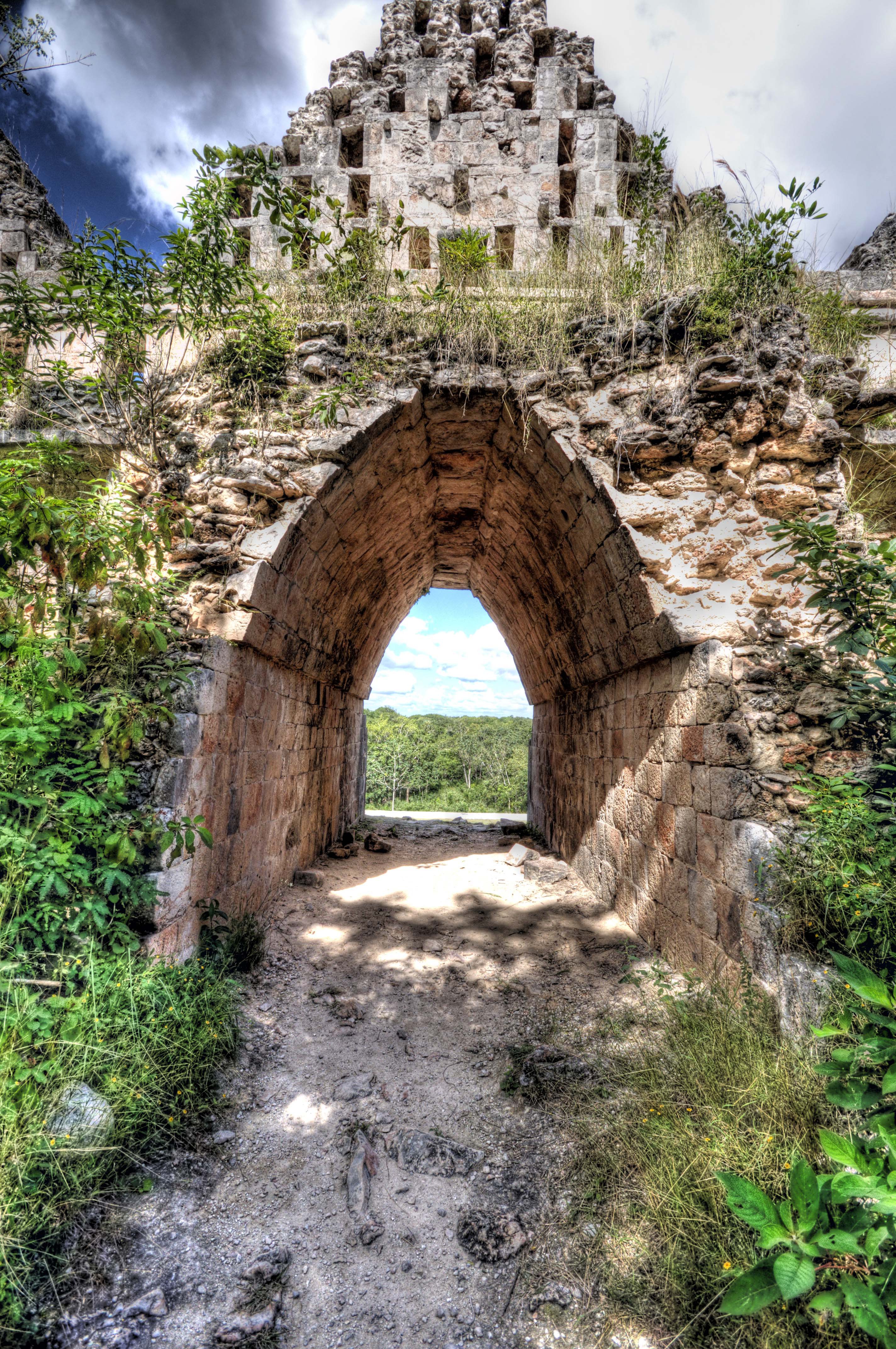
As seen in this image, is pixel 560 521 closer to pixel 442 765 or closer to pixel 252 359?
pixel 252 359

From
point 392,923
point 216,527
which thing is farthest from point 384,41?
point 392,923

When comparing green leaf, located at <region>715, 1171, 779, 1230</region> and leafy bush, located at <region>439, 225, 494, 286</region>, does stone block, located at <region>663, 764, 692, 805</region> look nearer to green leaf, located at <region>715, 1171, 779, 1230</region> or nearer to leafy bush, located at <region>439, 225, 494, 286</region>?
green leaf, located at <region>715, 1171, 779, 1230</region>

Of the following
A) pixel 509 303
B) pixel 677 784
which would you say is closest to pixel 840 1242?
pixel 677 784

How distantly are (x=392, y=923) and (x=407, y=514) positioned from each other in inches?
175

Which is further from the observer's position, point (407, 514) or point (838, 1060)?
point (407, 514)

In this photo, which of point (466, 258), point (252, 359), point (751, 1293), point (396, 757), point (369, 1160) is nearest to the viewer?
point (751, 1293)

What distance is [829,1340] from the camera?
167 centimetres

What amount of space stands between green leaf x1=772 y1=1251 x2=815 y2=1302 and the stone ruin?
1.46 metres

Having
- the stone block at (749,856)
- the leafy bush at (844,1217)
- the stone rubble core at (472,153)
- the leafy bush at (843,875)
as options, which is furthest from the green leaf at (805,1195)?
the stone rubble core at (472,153)

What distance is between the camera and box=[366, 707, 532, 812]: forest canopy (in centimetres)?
2897

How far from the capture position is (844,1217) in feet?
5.20

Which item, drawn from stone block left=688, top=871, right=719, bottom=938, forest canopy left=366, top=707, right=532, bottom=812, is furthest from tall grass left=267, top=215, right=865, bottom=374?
forest canopy left=366, top=707, right=532, bottom=812

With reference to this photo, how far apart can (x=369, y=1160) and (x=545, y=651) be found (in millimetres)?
6305

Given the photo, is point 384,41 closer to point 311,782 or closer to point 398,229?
point 398,229
